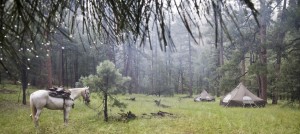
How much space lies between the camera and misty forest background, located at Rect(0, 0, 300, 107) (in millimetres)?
1428

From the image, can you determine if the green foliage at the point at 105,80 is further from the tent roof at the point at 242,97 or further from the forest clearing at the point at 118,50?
the tent roof at the point at 242,97

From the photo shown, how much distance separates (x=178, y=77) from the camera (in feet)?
186

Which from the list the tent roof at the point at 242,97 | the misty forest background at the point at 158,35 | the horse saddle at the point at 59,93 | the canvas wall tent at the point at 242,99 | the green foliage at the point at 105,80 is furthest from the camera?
the tent roof at the point at 242,97

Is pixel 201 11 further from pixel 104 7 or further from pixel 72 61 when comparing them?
pixel 72 61

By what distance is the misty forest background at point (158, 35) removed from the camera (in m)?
1.43

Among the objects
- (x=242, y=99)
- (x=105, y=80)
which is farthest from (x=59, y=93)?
(x=242, y=99)

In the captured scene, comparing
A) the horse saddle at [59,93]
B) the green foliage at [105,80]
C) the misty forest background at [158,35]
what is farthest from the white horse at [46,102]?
the misty forest background at [158,35]

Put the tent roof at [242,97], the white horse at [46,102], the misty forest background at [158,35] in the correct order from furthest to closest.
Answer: the tent roof at [242,97] → the white horse at [46,102] → the misty forest background at [158,35]

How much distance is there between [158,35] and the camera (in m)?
1.59

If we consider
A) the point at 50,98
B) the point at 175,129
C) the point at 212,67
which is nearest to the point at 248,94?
the point at 175,129

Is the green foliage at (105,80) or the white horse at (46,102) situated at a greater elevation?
the green foliage at (105,80)

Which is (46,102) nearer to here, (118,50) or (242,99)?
(118,50)

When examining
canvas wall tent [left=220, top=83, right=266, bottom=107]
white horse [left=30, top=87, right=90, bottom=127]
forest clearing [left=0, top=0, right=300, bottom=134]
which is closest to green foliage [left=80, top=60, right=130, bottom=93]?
forest clearing [left=0, top=0, right=300, bottom=134]

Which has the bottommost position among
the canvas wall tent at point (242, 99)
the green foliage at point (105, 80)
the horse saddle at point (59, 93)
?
the canvas wall tent at point (242, 99)
